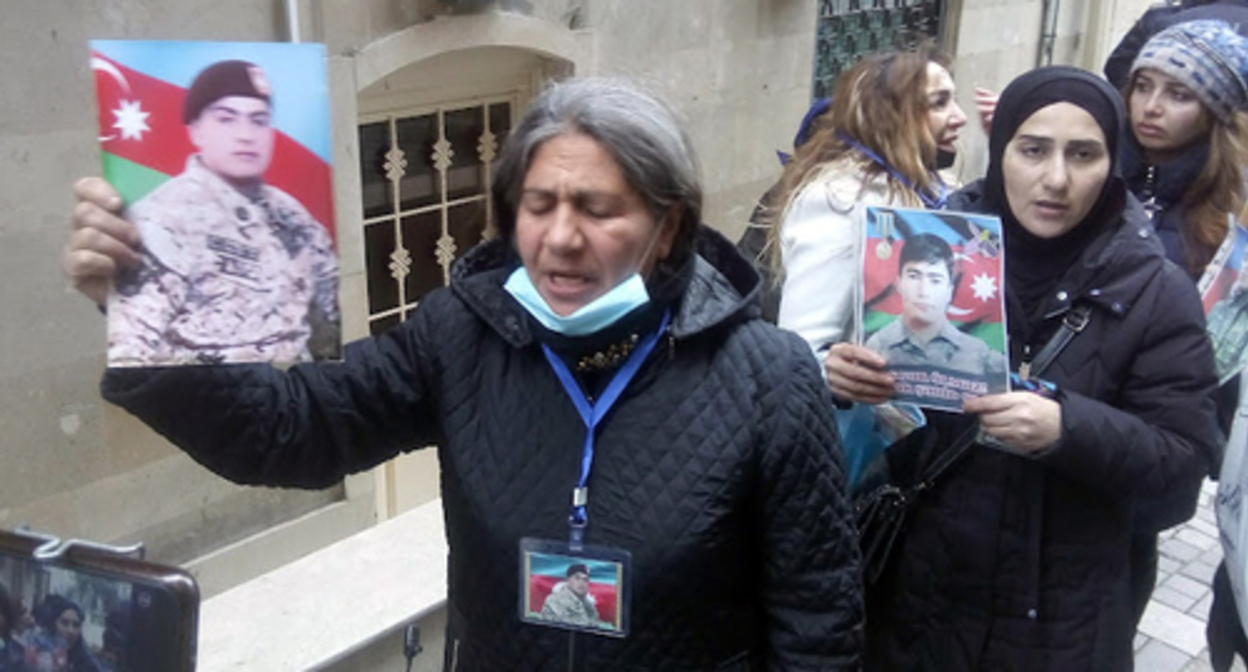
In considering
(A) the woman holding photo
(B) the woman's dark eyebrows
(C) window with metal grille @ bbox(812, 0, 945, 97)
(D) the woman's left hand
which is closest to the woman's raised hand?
(D) the woman's left hand

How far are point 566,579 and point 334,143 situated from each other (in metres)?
3.54

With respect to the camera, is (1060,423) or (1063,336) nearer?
(1060,423)

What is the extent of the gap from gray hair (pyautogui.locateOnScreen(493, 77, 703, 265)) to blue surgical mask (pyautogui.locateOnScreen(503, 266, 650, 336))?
0.12 m

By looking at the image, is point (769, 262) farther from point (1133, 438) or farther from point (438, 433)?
point (438, 433)

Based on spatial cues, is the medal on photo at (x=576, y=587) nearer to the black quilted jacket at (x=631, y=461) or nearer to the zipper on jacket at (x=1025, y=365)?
the black quilted jacket at (x=631, y=461)

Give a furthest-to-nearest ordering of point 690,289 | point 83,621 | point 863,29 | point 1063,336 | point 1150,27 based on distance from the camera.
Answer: point 863,29
point 1150,27
point 1063,336
point 690,289
point 83,621

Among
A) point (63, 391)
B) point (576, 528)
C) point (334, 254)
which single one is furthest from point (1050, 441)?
point (63, 391)

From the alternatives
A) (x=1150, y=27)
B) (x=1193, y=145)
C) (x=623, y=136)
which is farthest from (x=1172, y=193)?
(x=623, y=136)

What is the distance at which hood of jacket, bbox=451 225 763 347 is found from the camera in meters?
1.69

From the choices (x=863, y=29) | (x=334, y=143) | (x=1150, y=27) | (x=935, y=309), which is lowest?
(x=935, y=309)

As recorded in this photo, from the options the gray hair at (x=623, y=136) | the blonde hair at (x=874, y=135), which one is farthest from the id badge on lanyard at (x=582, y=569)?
the blonde hair at (x=874, y=135)

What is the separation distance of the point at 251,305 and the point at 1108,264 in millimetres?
1532

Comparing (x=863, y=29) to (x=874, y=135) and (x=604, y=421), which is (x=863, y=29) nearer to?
(x=874, y=135)

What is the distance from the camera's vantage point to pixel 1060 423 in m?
1.97
